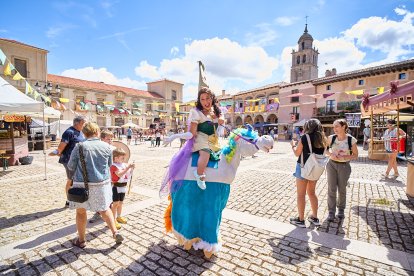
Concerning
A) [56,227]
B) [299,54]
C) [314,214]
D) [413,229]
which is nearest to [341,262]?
[314,214]

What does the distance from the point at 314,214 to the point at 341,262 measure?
1.11m

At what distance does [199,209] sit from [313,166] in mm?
1913

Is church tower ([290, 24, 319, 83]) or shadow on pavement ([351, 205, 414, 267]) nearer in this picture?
shadow on pavement ([351, 205, 414, 267])

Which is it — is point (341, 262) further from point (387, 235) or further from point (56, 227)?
point (56, 227)

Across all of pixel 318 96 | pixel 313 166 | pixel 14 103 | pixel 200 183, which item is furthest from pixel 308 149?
pixel 318 96

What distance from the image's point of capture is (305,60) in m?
53.9

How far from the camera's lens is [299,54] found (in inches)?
2156

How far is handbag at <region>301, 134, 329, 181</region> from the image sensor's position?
3.36m

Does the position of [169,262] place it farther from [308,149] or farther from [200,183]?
[308,149]

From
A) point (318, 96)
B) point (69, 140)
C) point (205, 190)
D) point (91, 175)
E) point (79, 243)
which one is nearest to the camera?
point (205, 190)

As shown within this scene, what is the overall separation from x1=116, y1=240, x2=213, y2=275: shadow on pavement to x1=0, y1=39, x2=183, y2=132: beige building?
17240 millimetres

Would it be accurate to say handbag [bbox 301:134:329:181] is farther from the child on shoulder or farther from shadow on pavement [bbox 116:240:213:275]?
shadow on pavement [bbox 116:240:213:275]

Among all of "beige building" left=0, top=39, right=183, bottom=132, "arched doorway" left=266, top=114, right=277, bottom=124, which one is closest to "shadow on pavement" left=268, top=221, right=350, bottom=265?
"beige building" left=0, top=39, right=183, bottom=132

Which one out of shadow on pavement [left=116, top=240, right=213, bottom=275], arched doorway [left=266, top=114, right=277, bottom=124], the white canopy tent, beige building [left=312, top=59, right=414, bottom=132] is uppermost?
beige building [left=312, top=59, right=414, bottom=132]
